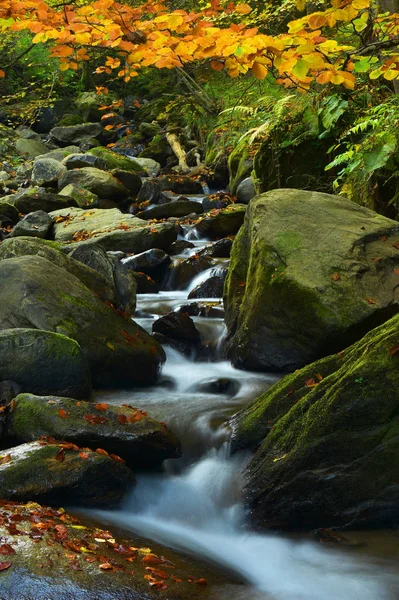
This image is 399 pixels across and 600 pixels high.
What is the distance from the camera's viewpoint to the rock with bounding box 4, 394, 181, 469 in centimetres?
482

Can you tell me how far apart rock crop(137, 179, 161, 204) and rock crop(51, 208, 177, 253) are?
7.73 ft

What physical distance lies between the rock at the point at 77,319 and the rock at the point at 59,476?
2213 mm

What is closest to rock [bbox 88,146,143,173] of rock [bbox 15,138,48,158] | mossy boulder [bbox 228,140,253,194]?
rock [bbox 15,138,48,158]

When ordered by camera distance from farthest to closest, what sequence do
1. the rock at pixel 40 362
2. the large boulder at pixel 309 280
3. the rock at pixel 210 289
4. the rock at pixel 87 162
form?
the rock at pixel 87 162 → the rock at pixel 210 289 → the large boulder at pixel 309 280 → the rock at pixel 40 362

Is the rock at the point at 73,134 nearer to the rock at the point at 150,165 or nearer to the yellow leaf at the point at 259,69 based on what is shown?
the rock at the point at 150,165

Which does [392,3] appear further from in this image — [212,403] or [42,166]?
[42,166]

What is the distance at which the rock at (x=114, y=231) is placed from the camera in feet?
38.5

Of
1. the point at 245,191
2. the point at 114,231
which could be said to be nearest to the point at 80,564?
the point at 114,231

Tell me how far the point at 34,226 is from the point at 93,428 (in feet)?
28.4

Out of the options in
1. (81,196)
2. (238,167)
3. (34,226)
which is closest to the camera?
(34,226)

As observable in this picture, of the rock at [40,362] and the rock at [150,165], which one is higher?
the rock at [150,165]

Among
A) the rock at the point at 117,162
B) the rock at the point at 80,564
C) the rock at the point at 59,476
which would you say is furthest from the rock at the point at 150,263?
the rock at the point at 117,162

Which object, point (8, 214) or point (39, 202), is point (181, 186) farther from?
point (8, 214)

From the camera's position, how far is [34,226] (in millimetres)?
12742
